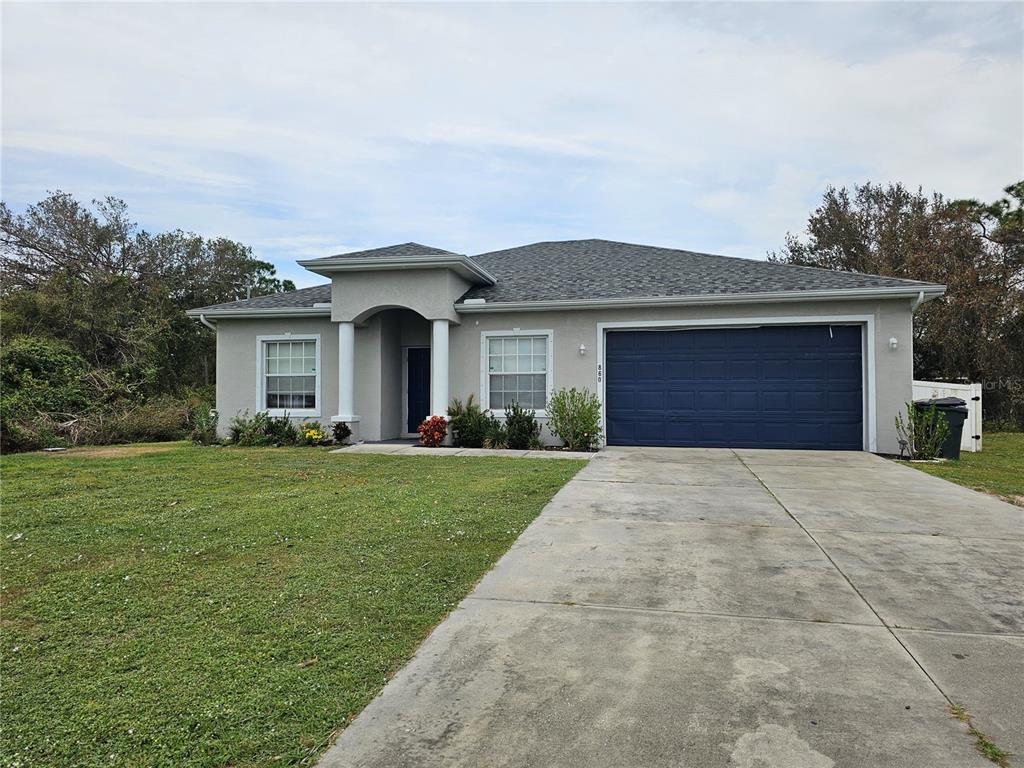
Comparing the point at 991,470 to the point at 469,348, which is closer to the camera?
the point at 991,470

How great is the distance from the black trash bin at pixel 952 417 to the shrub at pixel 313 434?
460 inches

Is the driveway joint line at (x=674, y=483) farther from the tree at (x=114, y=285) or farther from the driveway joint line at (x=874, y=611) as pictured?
the tree at (x=114, y=285)

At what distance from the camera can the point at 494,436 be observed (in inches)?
498

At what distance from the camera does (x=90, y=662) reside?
2912 millimetres

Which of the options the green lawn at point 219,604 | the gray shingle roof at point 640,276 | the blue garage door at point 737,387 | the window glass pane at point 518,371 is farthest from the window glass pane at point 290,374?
the blue garage door at point 737,387

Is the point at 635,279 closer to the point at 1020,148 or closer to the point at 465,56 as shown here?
the point at 465,56

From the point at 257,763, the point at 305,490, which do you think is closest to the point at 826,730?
the point at 257,763

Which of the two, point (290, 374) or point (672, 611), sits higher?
point (290, 374)

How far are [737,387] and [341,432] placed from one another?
26.8 feet

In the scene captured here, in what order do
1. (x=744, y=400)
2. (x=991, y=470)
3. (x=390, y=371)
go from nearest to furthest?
(x=991, y=470)
(x=744, y=400)
(x=390, y=371)

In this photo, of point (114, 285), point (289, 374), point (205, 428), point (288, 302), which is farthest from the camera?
point (114, 285)

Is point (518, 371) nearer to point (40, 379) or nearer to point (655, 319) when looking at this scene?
point (655, 319)

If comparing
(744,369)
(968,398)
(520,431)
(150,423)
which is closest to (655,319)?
(744,369)

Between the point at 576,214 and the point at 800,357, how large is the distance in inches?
522
